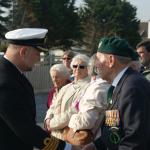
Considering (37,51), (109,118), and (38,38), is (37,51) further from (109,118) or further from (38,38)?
(109,118)

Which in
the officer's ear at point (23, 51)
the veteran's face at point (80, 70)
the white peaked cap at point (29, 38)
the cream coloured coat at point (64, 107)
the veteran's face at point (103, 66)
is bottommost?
the cream coloured coat at point (64, 107)

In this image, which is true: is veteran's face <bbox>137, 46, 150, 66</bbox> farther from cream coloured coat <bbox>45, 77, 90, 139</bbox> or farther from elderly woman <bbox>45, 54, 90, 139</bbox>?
cream coloured coat <bbox>45, 77, 90, 139</bbox>

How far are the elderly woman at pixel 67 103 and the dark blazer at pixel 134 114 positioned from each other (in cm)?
175

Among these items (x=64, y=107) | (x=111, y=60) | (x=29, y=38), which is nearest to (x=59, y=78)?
(x=64, y=107)

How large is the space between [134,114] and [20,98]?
848 millimetres

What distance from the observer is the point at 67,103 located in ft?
18.6

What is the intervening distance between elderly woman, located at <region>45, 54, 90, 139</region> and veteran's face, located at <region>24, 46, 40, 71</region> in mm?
1497

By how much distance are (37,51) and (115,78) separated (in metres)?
0.65

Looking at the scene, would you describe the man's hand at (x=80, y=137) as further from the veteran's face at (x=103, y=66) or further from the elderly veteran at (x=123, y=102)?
the veteran's face at (x=103, y=66)

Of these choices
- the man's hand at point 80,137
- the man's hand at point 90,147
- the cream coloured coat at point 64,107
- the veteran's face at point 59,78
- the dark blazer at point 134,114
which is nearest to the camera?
the dark blazer at point 134,114

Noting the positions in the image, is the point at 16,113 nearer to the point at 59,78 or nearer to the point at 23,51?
the point at 23,51

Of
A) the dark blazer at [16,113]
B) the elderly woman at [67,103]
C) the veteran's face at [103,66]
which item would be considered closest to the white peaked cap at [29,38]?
the dark blazer at [16,113]

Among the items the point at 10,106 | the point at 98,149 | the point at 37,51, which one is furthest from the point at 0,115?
the point at 98,149

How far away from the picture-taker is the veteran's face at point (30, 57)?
3822 mm
